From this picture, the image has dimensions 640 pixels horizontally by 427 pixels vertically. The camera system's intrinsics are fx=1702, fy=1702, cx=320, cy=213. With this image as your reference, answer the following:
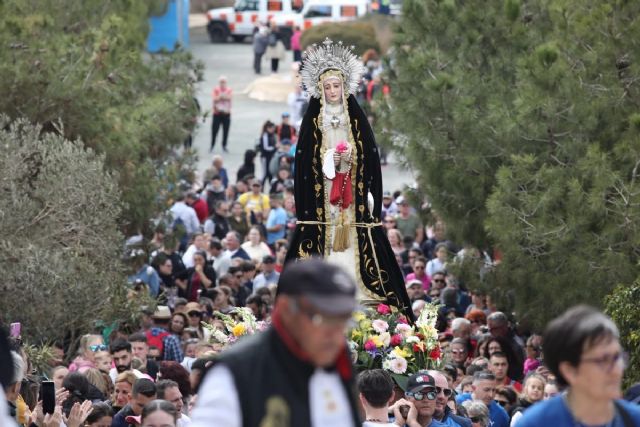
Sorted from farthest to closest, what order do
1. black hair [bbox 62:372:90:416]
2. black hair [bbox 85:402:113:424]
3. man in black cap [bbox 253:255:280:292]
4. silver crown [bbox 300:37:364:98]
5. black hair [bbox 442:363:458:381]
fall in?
man in black cap [bbox 253:255:280:292], silver crown [bbox 300:37:364:98], black hair [bbox 442:363:458:381], black hair [bbox 62:372:90:416], black hair [bbox 85:402:113:424]

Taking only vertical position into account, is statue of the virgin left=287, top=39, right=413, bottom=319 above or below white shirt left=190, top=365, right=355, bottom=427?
below

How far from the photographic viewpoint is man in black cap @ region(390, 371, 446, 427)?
A: 952 cm

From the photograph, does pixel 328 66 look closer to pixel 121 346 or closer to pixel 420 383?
pixel 121 346

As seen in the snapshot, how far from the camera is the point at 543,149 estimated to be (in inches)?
619

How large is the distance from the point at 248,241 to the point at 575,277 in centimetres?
725

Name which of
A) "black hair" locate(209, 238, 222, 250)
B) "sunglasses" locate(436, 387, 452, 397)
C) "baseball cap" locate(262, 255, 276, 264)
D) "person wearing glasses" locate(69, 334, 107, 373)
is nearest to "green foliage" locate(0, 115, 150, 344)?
"person wearing glasses" locate(69, 334, 107, 373)

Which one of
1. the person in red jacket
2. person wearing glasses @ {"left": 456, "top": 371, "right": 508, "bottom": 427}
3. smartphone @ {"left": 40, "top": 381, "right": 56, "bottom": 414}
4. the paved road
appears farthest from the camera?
the paved road

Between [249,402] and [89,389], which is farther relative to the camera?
[89,389]

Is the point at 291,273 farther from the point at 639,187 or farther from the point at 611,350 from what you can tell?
the point at 639,187

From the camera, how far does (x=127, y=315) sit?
629 inches

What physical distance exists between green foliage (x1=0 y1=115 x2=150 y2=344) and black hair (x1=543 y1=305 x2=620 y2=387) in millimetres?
9949

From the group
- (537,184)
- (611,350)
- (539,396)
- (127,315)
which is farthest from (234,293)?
(611,350)

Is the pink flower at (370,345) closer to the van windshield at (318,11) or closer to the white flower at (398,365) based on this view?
the white flower at (398,365)

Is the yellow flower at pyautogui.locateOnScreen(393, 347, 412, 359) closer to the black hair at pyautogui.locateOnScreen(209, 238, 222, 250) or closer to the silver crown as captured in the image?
the silver crown
